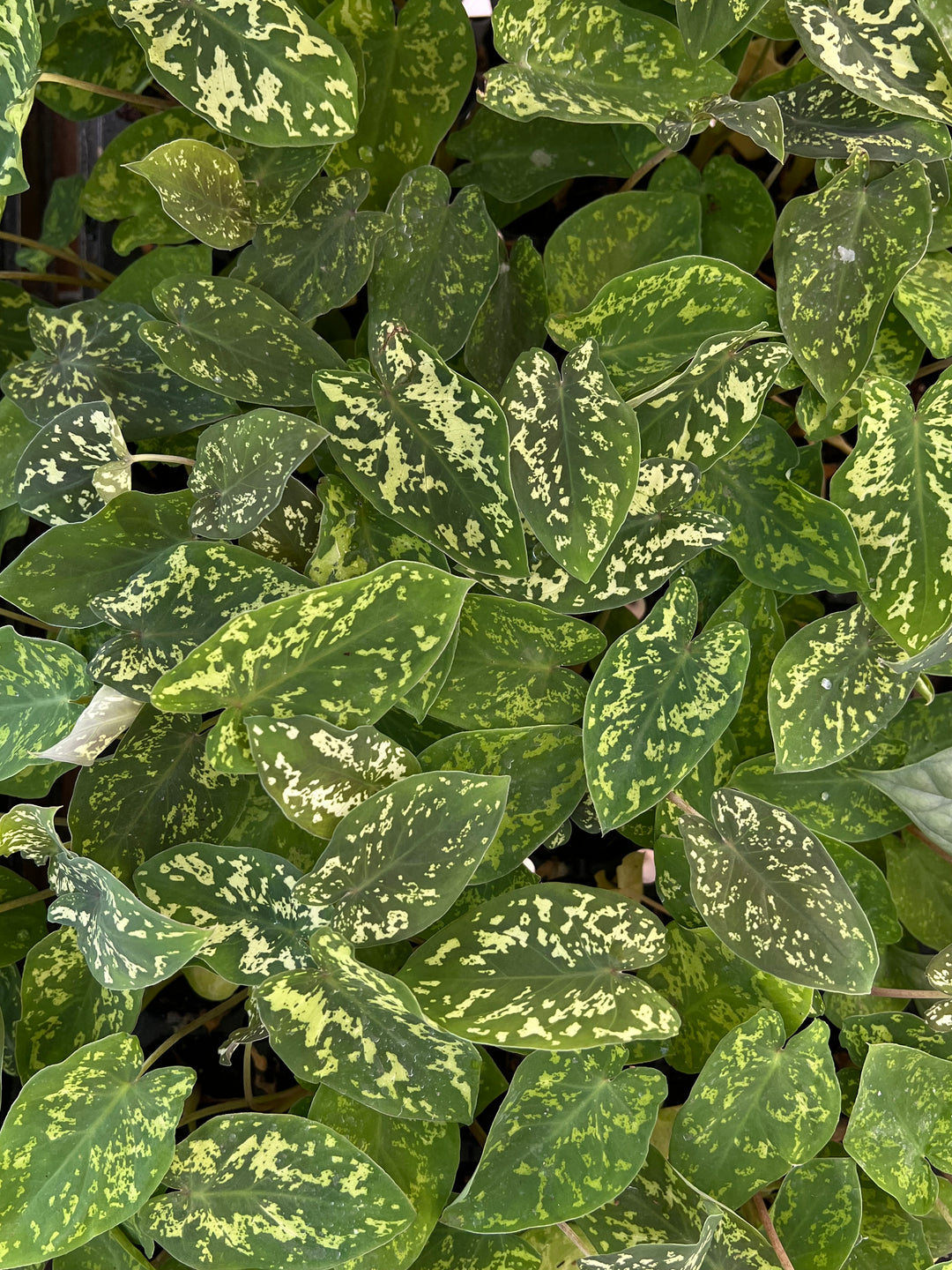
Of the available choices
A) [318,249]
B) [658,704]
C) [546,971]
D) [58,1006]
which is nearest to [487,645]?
[658,704]

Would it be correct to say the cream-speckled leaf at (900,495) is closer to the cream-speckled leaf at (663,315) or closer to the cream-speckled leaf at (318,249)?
the cream-speckled leaf at (663,315)

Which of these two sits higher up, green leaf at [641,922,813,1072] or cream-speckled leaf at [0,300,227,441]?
cream-speckled leaf at [0,300,227,441]

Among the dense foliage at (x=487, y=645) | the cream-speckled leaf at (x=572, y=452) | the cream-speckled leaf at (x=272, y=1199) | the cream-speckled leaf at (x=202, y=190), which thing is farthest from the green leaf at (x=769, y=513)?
the cream-speckled leaf at (x=272, y=1199)

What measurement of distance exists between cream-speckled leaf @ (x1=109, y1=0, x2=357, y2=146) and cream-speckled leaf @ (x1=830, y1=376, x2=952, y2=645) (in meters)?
0.45

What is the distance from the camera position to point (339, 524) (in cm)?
76

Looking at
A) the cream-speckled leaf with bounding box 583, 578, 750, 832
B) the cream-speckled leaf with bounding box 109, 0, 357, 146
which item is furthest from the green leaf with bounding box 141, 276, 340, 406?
the cream-speckled leaf with bounding box 583, 578, 750, 832

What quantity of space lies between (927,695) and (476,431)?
1.46 feet

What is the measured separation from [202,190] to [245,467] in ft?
0.79

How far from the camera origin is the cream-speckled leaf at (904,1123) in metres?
0.77

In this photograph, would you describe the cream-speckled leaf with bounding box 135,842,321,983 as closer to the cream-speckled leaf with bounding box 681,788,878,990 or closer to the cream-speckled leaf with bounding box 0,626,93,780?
the cream-speckled leaf with bounding box 0,626,93,780

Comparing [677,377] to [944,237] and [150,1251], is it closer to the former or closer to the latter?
[944,237]

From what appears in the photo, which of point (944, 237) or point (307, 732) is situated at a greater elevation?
point (944, 237)

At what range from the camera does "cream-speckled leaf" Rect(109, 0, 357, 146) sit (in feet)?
2.27

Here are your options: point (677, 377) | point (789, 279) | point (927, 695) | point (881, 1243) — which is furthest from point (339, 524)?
point (881, 1243)
